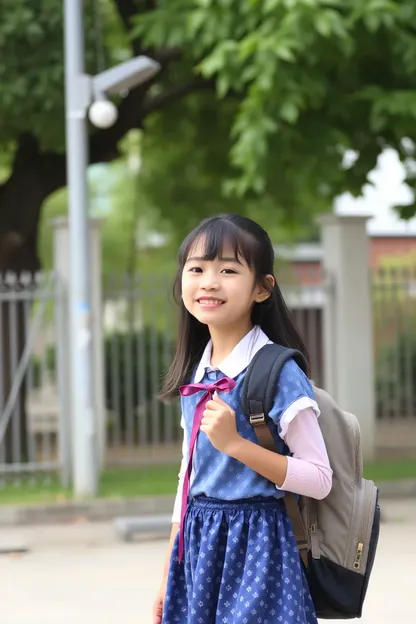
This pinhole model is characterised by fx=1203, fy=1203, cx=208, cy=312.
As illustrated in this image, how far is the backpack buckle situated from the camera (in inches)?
109

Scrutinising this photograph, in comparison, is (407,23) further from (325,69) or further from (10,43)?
(10,43)

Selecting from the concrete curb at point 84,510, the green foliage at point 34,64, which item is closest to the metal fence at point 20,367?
the concrete curb at point 84,510

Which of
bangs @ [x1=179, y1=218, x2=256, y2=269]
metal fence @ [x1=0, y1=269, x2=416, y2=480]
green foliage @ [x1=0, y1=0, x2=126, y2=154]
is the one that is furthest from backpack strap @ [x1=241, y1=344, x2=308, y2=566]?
green foliage @ [x1=0, y1=0, x2=126, y2=154]

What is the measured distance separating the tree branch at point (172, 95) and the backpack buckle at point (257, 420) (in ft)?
36.3

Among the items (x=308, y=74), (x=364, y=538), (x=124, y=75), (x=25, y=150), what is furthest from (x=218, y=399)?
(x=25, y=150)

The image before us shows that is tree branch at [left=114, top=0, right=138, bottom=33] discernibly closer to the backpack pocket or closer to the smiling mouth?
the smiling mouth

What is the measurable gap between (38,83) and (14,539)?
14.8 ft

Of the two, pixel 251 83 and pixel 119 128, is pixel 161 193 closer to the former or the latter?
pixel 119 128

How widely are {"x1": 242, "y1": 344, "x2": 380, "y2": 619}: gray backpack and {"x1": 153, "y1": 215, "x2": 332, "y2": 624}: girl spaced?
4 centimetres

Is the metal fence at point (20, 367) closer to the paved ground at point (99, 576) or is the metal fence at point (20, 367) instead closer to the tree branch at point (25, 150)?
the tree branch at point (25, 150)

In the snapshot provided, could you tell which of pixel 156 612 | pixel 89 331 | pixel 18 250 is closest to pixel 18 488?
pixel 89 331

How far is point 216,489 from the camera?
9.42 ft

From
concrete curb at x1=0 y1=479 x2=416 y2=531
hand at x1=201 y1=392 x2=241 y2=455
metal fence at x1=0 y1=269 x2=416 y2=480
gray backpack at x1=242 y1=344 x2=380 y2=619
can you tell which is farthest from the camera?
metal fence at x1=0 y1=269 x2=416 y2=480

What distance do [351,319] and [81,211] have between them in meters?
4.02
